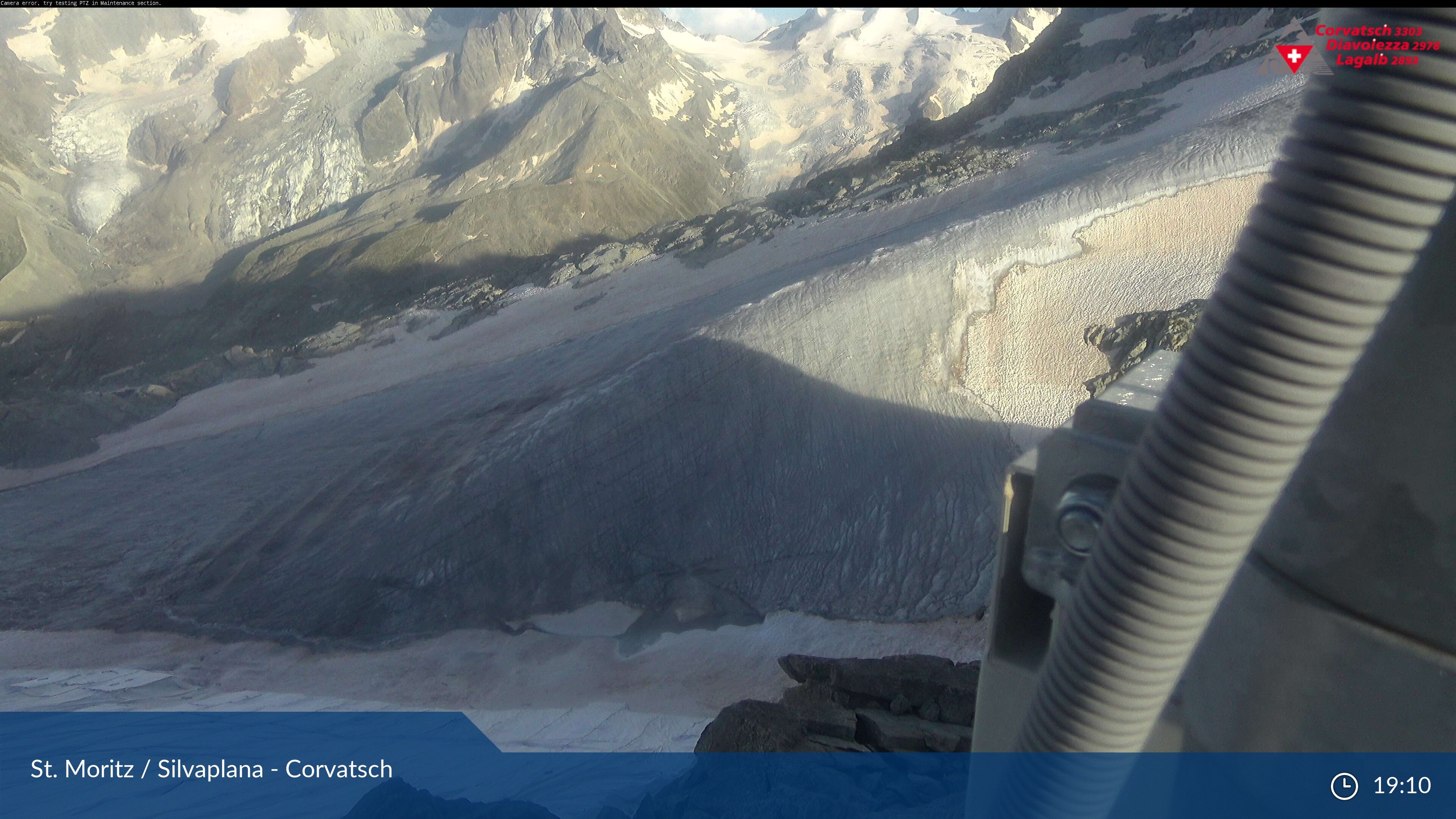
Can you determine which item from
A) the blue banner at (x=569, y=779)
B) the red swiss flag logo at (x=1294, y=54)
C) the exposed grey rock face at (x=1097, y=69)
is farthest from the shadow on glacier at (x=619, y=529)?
the red swiss flag logo at (x=1294, y=54)

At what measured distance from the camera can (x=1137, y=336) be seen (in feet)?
26.9

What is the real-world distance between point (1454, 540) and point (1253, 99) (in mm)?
13145

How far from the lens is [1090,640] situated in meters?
1.62

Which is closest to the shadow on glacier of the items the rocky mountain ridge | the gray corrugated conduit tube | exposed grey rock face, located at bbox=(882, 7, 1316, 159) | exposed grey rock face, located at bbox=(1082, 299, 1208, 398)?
exposed grey rock face, located at bbox=(1082, 299, 1208, 398)

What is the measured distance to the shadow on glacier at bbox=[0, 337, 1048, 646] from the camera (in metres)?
8.05

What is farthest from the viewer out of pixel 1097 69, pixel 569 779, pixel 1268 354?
pixel 1097 69

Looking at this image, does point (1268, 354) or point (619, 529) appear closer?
point (1268, 354)

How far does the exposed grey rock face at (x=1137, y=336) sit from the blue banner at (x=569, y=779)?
4.86 m

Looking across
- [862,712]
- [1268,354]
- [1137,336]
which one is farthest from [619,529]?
[1268,354]

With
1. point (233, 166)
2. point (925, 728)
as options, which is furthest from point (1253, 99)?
point (233, 166)

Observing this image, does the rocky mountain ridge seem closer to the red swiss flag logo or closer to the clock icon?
the red swiss flag logo

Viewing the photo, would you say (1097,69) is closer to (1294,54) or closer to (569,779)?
(1294,54)

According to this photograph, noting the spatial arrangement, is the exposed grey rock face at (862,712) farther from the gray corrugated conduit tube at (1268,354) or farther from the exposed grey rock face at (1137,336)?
the exposed grey rock face at (1137,336)

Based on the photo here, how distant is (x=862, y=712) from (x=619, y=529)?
3792 mm
